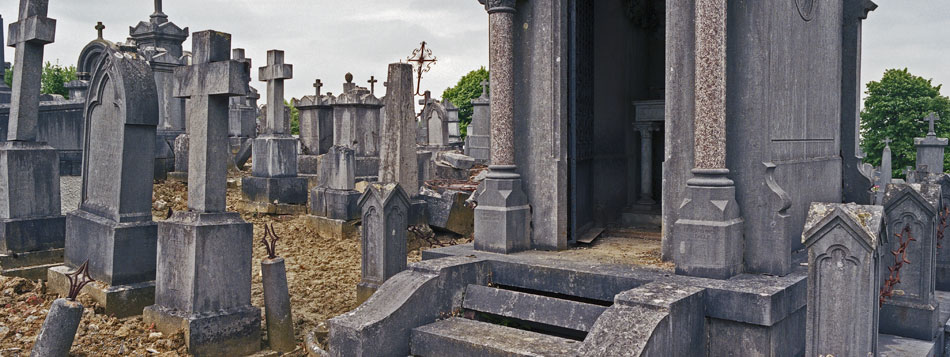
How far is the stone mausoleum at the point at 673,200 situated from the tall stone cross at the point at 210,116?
165 cm

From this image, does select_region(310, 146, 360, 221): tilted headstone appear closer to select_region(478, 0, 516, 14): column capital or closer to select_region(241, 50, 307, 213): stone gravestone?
select_region(241, 50, 307, 213): stone gravestone

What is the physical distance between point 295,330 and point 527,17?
3.65 metres

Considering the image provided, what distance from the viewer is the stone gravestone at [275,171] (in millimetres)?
12539

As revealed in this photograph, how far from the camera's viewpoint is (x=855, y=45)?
7062 millimetres

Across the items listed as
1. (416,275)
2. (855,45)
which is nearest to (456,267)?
(416,275)

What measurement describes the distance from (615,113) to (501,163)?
2.37 meters

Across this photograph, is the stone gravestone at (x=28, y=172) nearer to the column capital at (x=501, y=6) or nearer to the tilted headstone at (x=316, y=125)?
the column capital at (x=501, y=6)

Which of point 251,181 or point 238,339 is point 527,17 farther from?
point 251,181

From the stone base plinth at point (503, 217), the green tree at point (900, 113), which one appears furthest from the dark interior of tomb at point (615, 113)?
the green tree at point (900, 113)

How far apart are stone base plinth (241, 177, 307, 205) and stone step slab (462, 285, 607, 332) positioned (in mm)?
7832

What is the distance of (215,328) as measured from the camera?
5508 millimetres

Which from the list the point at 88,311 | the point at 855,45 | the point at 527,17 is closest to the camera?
the point at 88,311

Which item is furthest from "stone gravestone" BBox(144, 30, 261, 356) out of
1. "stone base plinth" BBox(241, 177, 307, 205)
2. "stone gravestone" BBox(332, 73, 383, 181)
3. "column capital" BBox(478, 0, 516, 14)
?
"stone gravestone" BBox(332, 73, 383, 181)

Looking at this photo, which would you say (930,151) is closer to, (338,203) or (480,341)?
(338,203)
